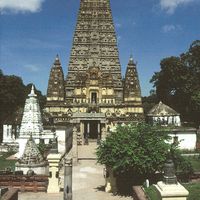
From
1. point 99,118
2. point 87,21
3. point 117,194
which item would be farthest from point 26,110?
point 87,21

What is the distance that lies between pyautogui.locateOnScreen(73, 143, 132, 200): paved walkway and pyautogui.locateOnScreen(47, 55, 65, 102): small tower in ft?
81.9

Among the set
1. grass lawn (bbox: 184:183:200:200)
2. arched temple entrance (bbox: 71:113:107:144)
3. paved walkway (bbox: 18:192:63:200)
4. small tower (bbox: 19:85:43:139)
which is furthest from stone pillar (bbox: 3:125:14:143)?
grass lawn (bbox: 184:183:200:200)

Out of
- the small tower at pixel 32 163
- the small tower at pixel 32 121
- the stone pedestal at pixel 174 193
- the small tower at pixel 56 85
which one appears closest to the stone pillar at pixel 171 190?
the stone pedestal at pixel 174 193

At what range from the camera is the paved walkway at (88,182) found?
20581 millimetres

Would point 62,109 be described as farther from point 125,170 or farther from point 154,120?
point 125,170

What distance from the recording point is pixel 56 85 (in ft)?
198

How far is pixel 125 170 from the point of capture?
2058 cm

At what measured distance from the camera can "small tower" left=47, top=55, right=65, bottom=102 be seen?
196ft

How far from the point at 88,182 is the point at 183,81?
123 feet

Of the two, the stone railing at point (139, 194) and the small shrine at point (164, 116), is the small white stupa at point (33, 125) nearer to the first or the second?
the small shrine at point (164, 116)

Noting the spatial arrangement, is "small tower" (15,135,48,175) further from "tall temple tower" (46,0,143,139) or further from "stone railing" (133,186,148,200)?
"tall temple tower" (46,0,143,139)

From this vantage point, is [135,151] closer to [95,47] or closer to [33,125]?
[33,125]

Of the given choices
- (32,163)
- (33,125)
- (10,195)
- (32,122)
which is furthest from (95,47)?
(10,195)

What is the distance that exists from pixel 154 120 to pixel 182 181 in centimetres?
2910
